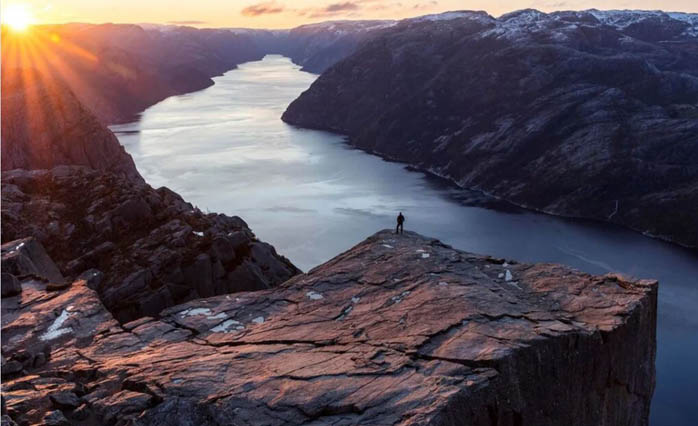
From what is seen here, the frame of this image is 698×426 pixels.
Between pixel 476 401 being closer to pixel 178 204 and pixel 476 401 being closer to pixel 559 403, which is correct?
pixel 559 403

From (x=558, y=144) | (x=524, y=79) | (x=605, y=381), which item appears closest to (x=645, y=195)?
(x=558, y=144)

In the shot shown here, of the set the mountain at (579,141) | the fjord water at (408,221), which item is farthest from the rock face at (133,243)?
the mountain at (579,141)

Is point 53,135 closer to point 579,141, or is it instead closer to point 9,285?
point 9,285

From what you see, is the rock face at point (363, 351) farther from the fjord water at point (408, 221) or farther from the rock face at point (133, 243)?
the fjord water at point (408, 221)

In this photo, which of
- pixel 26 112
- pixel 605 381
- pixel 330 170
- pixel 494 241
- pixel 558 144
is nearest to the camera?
pixel 605 381

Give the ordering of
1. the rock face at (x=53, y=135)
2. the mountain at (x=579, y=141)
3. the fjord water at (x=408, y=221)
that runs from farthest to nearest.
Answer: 1. the mountain at (x=579, y=141)
2. the rock face at (x=53, y=135)
3. the fjord water at (x=408, y=221)

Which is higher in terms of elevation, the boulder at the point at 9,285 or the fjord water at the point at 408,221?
the boulder at the point at 9,285

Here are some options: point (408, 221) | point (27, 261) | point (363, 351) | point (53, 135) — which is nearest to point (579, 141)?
point (408, 221)
